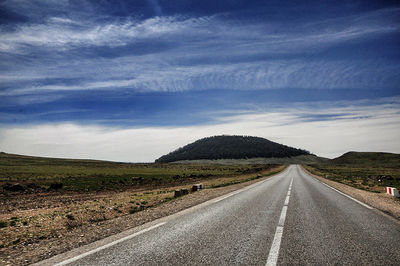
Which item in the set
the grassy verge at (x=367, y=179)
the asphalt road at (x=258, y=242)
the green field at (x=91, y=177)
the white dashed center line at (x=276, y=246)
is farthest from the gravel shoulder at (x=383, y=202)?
the green field at (x=91, y=177)

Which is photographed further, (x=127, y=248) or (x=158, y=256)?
(x=127, y=248)

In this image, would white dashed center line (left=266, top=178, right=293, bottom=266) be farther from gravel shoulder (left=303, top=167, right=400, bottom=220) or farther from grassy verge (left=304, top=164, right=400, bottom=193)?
grassy verge (left=304, top=164, right=400, bottom=193)

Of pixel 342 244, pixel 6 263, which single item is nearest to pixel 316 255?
pixel 342 244

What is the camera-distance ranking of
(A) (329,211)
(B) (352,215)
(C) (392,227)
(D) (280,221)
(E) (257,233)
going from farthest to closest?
(A) (329,211) → (B) (352,215) → (D) (280,221) → (C) (392,227) → (E) (257,233)

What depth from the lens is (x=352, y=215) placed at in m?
9.73

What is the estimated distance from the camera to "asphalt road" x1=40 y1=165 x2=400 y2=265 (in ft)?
16.4

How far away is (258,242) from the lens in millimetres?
6148

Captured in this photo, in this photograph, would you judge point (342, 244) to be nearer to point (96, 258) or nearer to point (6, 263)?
point (96, 258)

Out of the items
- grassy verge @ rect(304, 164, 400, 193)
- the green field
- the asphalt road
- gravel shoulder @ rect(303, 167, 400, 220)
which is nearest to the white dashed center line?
the asphalt road

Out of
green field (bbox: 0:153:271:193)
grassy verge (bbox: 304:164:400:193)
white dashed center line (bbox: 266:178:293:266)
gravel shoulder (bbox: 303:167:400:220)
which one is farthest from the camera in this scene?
green field (bbox: 0:153:271:193)

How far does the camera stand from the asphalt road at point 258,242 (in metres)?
4.99

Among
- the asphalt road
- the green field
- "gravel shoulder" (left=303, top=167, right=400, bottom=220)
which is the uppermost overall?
the asphalt road

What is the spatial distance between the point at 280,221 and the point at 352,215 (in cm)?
345

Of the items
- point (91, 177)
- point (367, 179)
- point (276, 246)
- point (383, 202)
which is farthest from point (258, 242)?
point (367, 179)
